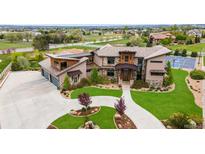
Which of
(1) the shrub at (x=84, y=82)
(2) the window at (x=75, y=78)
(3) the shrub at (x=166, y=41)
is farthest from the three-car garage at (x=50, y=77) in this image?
(3) the shrub at (x=166, y=41)

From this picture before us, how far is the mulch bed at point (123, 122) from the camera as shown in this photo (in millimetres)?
9127

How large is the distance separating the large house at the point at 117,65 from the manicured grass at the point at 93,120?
411 cm

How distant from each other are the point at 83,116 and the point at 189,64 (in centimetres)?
1162

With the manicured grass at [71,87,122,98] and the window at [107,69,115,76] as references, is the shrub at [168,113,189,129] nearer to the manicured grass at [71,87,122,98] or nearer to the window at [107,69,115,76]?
the manicured grass at [71,87,122,98]

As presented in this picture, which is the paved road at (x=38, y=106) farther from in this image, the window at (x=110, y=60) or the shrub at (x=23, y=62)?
the window at (x=110, y=60)

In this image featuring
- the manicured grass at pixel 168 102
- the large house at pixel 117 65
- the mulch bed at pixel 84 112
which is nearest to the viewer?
the mulch bed at pixel 84 112

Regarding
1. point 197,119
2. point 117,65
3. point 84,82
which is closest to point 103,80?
point 84,82

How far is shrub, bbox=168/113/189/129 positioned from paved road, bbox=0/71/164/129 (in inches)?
24.5

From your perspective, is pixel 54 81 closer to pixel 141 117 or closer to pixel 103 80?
pixel 103 80

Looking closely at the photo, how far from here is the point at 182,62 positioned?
17188mm

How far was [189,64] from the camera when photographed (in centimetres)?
1652

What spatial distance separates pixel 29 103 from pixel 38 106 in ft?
2.66

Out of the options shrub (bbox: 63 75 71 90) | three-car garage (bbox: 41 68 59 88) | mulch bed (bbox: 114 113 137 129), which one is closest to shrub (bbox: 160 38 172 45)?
mulch bed (bbox: 114 113 137 129)
